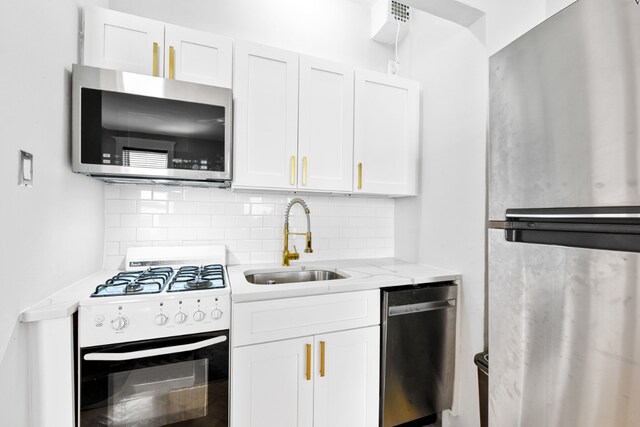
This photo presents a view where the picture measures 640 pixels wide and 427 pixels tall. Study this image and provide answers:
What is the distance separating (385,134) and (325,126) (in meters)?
0.46

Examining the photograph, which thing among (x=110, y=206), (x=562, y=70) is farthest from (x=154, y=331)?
(x=562, y=70)

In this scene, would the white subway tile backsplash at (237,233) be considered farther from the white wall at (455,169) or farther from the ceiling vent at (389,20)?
the ceiling vent at (389,20)

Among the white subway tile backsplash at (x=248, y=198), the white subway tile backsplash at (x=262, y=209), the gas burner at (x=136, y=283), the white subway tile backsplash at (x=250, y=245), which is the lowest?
the gas burner at (x=136, y=283)

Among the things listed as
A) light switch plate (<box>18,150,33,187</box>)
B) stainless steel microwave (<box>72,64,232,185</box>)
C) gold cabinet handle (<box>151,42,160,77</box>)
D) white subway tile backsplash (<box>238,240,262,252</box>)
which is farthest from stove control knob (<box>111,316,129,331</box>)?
gold cabinet handle (<box>151,42,160,77</box>)

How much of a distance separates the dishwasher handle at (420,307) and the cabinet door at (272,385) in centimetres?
51

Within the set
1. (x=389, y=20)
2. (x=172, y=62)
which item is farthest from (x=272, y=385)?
(x=389, y=20)

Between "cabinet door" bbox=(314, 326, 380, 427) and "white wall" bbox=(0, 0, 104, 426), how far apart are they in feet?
3.82

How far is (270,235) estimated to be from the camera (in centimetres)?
207

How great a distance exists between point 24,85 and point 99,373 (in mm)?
1096

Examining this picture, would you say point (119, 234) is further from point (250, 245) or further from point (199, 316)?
point (199, 316)

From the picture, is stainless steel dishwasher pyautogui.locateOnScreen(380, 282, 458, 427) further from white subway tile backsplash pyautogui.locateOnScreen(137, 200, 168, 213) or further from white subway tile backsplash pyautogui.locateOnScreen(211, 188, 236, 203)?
white subway tile backsplash pyautogui.locateOnScreen(137, 200, 168, 213)

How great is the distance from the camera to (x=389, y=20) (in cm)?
219

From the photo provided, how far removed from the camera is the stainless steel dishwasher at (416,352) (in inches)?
62.4

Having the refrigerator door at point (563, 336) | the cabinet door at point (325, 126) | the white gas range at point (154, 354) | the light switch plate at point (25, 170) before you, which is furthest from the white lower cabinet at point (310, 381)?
the light switch plate at point (25, 170)
